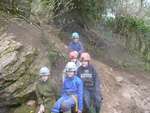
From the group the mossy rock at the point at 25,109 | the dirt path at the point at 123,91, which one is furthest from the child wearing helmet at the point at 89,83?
the dirt path at the point at 123,91

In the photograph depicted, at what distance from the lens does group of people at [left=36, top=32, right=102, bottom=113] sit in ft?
30.5

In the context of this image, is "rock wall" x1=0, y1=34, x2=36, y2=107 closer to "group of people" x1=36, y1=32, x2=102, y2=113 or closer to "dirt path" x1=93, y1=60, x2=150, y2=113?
"group of people" x1=36, y1=32, x2=102, y2=113

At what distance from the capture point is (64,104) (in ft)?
30.3

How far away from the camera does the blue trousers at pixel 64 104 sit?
926 centimetres

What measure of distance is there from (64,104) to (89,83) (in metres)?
0.97

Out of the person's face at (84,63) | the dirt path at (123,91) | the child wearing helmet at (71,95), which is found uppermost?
the person's face at (84,63)

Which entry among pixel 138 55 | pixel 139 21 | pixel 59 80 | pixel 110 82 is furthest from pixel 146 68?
pixel 59 80

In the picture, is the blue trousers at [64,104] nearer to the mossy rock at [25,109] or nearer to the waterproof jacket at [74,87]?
the waterproof jacket at [74,87]

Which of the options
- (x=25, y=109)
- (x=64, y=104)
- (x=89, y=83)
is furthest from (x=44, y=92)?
(x=25, y=109)

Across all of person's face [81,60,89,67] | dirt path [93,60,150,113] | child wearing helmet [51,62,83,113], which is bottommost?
dirt path [93,60,150,113]

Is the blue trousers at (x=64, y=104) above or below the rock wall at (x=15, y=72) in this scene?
below

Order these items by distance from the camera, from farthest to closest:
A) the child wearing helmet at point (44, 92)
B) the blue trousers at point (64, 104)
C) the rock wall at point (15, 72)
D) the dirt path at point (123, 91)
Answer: the dirt path at point (123, 91) → the rock wall at point (15, 72) → the child wearing helmet at point (44, 92) → the blue trousers at point (64, 104)

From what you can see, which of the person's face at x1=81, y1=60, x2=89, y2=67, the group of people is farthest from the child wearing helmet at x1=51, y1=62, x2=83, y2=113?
the person's face at x1=81, y1=60, x2=89, y2=67

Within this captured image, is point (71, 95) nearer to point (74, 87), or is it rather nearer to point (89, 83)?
point (74, 87)
